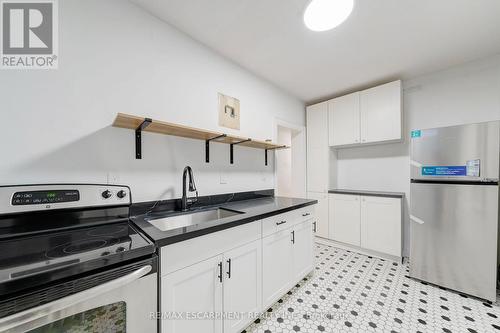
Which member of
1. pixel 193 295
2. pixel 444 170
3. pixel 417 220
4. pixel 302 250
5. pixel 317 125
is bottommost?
pixel 302 250

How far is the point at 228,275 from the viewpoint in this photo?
4.07 ft

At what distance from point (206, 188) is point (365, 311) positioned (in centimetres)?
175

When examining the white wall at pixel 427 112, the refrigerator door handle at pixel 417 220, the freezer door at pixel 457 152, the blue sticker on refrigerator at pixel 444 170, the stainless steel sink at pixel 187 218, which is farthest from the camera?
the white wall at pixel 427 112

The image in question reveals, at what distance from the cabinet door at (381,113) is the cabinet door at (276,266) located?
1.96 metres

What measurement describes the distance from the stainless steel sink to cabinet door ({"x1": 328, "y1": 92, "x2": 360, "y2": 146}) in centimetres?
222

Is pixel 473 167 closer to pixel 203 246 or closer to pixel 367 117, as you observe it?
pixel 367 117

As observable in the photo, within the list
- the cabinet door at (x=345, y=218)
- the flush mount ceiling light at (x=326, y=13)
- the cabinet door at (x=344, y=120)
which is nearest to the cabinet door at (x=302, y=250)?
the cabinet door at (x=345, y=218)

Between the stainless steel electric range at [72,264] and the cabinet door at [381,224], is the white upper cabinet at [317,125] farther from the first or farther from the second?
the stainless steel electric range at [72,264]

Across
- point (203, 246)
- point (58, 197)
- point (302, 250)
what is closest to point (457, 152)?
point (302, 250)

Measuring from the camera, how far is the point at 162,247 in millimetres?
925

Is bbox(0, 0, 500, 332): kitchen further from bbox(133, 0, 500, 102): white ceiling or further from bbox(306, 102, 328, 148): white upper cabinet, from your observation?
bbox(306, 102, 328, 148): white upper cabinet

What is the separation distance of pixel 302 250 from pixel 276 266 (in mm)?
440

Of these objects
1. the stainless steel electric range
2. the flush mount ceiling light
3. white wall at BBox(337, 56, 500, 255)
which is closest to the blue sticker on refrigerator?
white wall at BBox(337, 56, 500, 255)

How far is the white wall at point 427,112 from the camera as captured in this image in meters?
2.18
